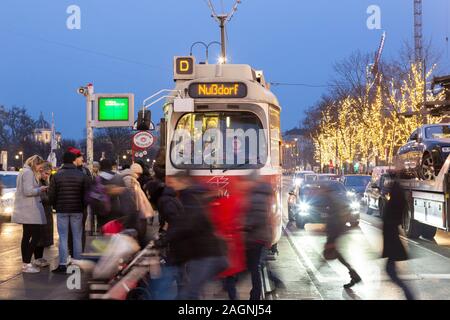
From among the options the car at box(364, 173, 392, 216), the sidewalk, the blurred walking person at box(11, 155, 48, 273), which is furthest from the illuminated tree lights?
the blurred walking person at box(11, 155, 48, 273)

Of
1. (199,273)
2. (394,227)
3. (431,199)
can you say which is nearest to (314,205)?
(431,199)

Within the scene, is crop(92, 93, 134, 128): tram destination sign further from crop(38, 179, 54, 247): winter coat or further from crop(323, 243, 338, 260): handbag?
crop(323, 243, 338, 260): handbag

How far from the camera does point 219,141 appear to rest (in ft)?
36.3

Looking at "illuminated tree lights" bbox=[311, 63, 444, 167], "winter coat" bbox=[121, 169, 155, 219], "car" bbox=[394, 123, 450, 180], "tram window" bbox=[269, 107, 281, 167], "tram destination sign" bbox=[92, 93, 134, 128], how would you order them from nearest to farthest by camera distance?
"winter coat" bbox=[121, 169, 155, 219], "tram window" bbox=[269, 107, 281, 167], "tram destination sign" bbox=[92, 93, 134, 128], "car" bbox=[394, 123, 450, 180], "illuminated tree lights" bbox=[311, 63, 444, 167]

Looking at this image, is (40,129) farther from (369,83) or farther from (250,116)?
(250,116)

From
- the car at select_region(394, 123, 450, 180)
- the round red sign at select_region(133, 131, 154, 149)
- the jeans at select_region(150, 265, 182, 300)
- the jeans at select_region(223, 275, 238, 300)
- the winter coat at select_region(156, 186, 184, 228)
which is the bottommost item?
the jeans at select_region(223, 275, 238, 300)

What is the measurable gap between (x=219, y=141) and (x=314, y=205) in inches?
295

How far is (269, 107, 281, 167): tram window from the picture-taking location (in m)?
11.4

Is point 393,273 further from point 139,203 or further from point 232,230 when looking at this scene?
point 139,203

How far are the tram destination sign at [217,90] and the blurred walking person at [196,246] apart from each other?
196 inches

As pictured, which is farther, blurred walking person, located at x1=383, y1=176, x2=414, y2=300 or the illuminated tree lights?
the illuminated tree lights

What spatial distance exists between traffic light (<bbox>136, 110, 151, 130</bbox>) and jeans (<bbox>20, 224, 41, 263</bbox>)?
277cm

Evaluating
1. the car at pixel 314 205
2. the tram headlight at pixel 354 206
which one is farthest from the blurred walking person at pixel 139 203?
the tram headlight at pixel 354 206

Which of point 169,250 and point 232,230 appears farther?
point 232,230
